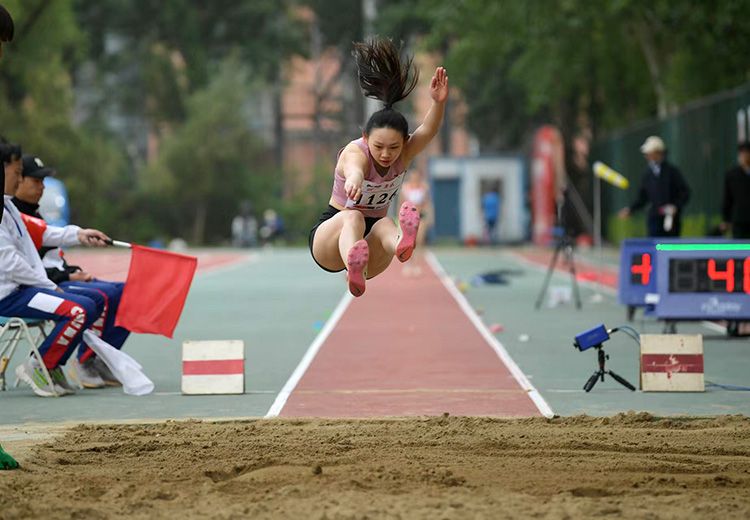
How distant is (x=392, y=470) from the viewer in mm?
7809

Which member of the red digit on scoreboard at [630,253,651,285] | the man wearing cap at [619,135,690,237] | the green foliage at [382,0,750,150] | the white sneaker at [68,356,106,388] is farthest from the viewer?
the green foliage at [382,0,750,150]

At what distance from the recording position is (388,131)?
30.0ft

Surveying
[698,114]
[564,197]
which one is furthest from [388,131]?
[698,114]

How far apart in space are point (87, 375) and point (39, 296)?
1.17m

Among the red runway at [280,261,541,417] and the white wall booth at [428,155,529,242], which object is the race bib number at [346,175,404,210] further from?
the white wall booth at [428,155,529,242]

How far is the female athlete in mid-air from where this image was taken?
29.1 ft

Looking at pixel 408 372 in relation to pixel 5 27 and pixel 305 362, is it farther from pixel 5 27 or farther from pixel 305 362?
pixel 5 27

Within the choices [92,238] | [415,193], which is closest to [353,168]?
[92,238]

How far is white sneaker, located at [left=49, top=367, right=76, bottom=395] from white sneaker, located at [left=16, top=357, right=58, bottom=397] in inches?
4.6

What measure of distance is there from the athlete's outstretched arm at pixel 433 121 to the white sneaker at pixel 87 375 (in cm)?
391

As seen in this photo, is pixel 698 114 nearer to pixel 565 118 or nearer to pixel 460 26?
pixel 460 26

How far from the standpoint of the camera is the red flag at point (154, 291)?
11922 mm

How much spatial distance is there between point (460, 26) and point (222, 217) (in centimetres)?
1820

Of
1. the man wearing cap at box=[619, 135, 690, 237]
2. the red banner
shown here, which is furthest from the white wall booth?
the red banner
